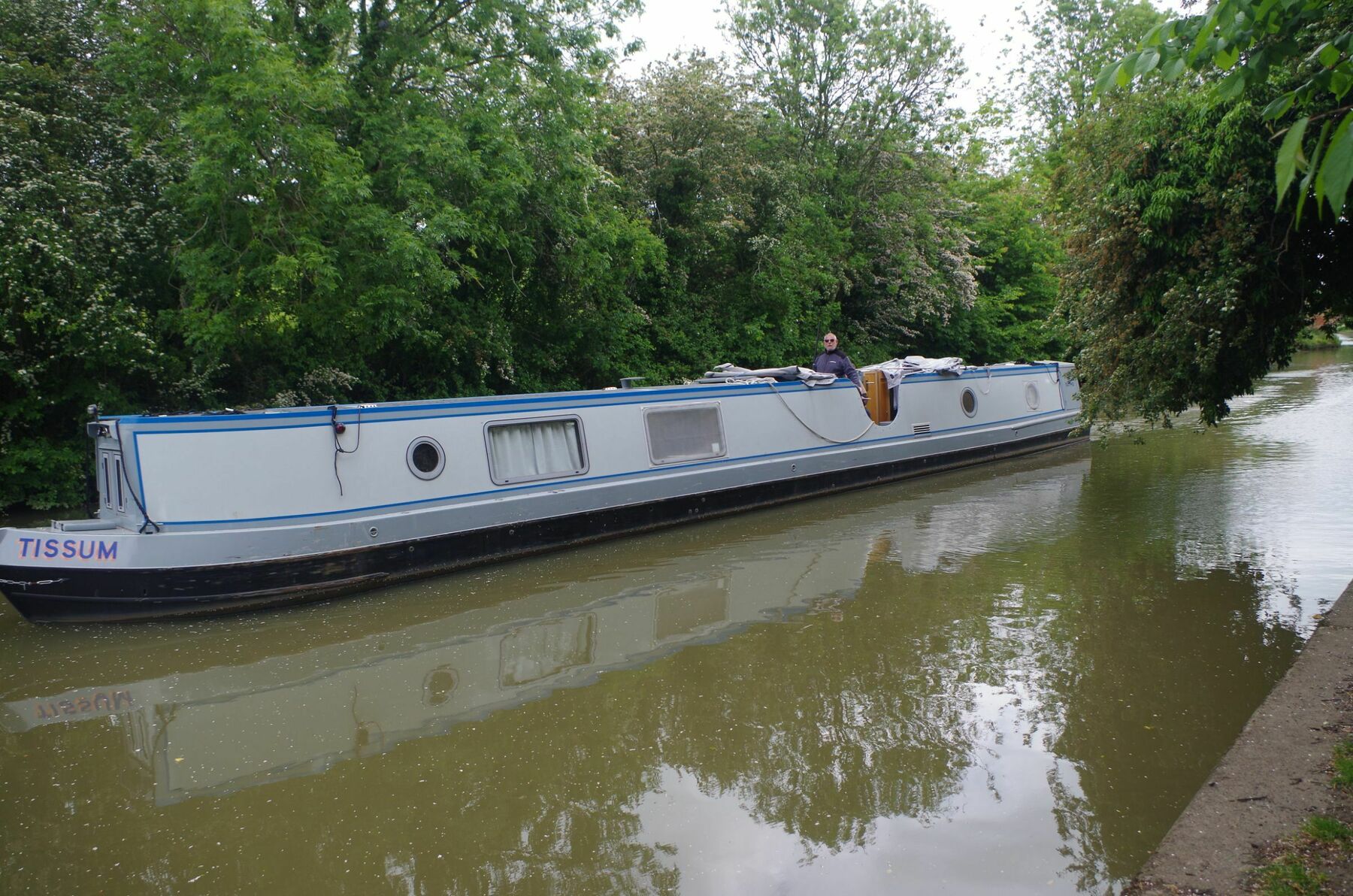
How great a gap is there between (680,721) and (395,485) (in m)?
4.14

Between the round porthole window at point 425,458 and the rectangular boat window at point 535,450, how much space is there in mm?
532

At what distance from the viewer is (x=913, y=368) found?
1408cm

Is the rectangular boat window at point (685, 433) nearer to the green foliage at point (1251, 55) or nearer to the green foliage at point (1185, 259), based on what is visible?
the green foliage at point (1185, 259)

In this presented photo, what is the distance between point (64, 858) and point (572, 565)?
520cm

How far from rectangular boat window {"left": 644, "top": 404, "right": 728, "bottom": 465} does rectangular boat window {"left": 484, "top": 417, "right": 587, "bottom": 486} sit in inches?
39.4

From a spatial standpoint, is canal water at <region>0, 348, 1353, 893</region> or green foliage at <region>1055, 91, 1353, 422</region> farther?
green foliage at <region>1055, 91, 1353, 422</region>

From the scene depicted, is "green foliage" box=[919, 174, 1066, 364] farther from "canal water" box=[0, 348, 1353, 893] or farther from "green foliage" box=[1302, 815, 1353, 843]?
"green foliage" box=[1302, 815, 1353, 843]

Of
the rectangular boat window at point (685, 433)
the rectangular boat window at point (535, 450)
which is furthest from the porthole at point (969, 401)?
the rectangular boat window at point (535, 450)

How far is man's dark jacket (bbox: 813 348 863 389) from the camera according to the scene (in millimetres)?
12812

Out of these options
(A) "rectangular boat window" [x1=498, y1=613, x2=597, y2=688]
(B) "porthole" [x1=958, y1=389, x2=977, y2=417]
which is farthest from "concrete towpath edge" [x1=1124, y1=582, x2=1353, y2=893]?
(B) "porthole" [x1=958, y1=389, x2=977, y2=417]

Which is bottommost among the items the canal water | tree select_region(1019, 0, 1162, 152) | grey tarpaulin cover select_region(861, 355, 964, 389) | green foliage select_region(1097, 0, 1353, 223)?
the canal water

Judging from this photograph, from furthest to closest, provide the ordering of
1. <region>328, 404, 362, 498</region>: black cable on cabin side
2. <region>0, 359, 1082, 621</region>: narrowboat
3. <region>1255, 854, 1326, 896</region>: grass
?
<region>328, 404, 362, 498</region>: black cable on cabin side < <region>0, 359, 1082, 621</region>: narrowboat < <region>1255, 854, 1326, 896</region>: grass

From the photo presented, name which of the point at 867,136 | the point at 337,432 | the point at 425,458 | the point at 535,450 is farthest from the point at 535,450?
the point at 867,136

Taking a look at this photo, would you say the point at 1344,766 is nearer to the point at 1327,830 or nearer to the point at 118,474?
the point at 1327,830
